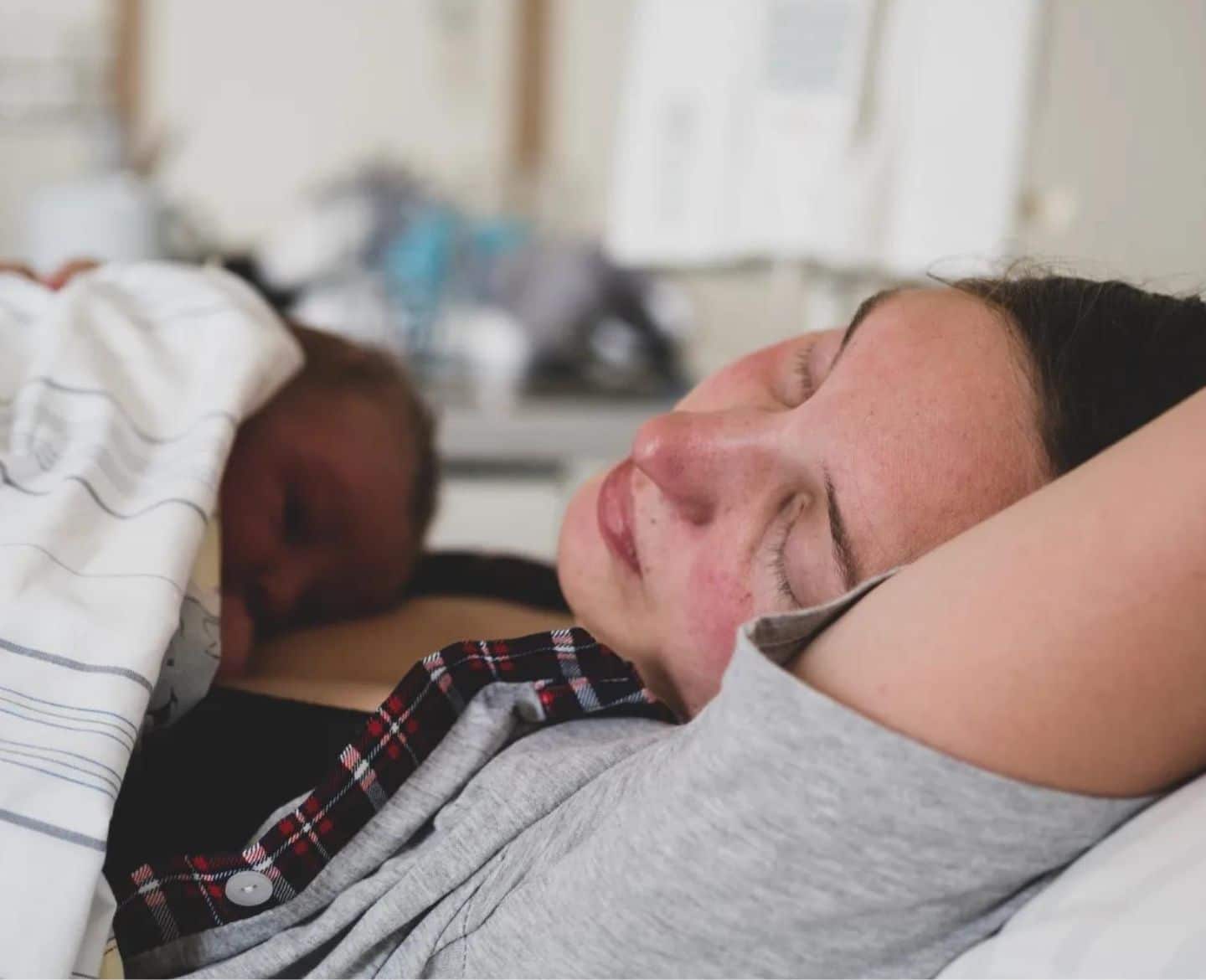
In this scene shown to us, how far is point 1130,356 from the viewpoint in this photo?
23.7 inches

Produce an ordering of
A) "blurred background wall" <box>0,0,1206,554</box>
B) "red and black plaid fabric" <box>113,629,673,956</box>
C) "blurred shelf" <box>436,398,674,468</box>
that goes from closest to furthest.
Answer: "red and black plaid fabric" <box>113,629,673,956</box>
"blurred background wall" <box>0,0,1206,554</box>
"blurred shelf" <box>436,398,674,468</box>

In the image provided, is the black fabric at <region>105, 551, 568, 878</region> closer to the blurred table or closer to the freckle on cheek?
the freckle on cheek

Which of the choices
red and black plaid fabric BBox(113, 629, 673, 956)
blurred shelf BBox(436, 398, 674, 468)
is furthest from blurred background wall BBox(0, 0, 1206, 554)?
red and black plaid fabric BBox(113, 629, 673, 956)

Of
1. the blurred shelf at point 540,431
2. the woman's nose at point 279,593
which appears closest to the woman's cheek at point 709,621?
the woman's nose at point 279,593

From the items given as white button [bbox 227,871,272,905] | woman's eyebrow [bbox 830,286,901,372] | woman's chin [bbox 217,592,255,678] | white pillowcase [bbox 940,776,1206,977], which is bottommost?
white button [bbox 227,871,272,905]

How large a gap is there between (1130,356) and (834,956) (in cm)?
31

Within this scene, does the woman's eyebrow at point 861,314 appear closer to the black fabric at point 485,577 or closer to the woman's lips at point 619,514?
the woman's lips at point 619,514

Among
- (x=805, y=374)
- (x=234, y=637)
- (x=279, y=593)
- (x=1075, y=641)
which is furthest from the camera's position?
(x=279, y=593)

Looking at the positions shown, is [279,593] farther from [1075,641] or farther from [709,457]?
[1075,641]

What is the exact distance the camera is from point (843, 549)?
1.94 ft

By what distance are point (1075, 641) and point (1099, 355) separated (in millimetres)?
221

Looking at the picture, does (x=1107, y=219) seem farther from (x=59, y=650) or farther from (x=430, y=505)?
(x=59, y=650)

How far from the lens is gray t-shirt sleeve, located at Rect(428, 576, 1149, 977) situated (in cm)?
44

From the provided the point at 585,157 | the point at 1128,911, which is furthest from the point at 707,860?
the point at 585,157
